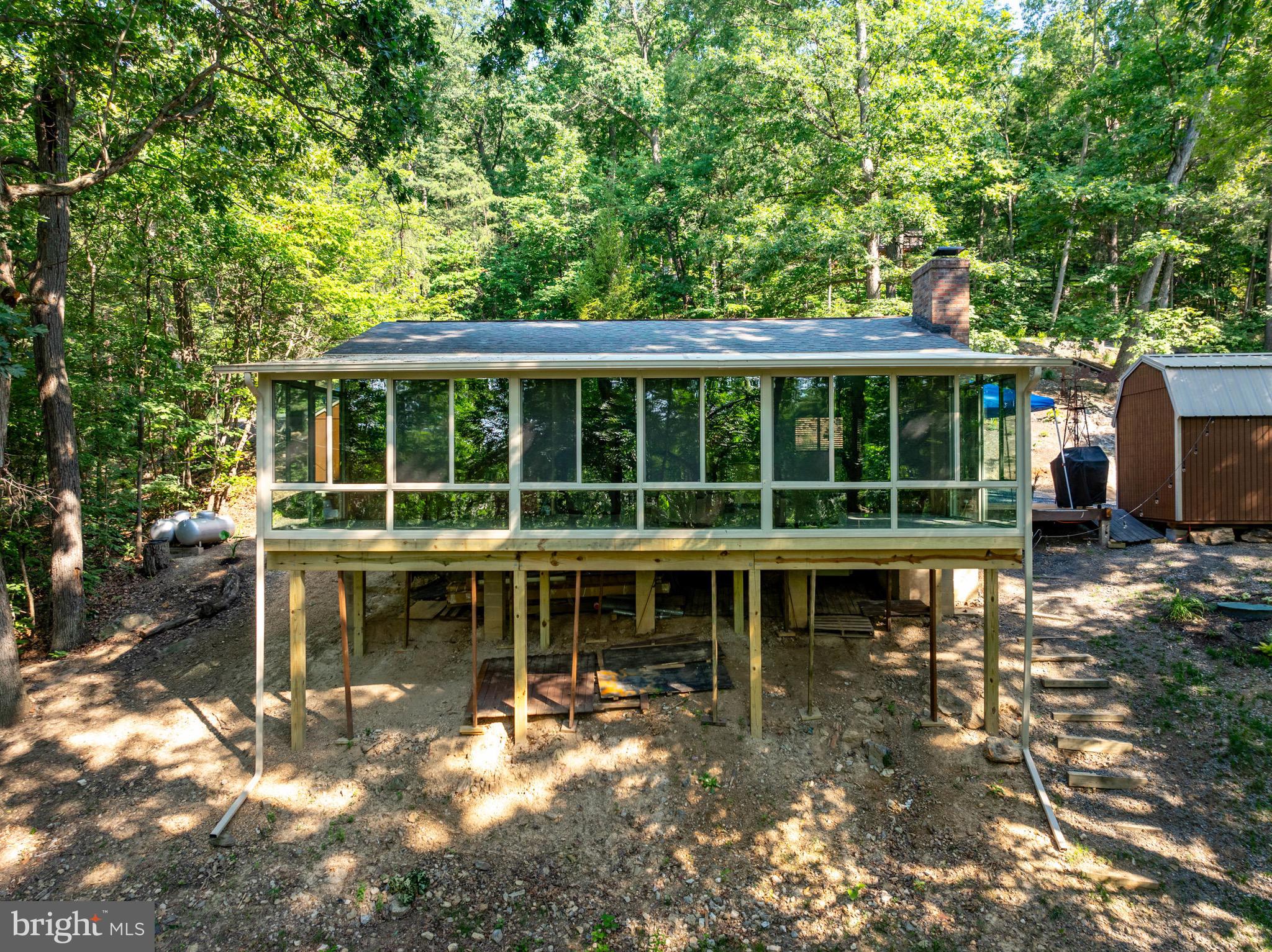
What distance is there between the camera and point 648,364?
20.4 ft

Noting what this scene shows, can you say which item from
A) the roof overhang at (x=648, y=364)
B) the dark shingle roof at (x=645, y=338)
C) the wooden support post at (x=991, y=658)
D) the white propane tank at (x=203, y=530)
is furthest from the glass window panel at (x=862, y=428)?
the white propane tank at (x=203, y=530)

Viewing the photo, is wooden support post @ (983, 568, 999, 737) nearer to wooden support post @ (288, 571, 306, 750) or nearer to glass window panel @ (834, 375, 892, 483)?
glass window panel @ (834, 375, 892, 483)

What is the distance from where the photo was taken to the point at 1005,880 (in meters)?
5.21

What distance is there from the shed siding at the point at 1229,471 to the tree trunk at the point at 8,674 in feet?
60.0

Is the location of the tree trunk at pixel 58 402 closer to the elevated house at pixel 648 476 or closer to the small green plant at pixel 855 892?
the elevated house at pixel 648 476

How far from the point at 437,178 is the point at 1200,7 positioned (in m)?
23.1

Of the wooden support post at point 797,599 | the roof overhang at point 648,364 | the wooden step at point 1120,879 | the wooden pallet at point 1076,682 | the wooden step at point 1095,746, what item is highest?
the roof overhang at point 648,364

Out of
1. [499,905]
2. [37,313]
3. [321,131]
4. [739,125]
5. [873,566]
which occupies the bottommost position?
[499,905]

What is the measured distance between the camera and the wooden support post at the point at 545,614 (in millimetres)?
8281

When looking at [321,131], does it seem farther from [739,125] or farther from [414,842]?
[739,125]

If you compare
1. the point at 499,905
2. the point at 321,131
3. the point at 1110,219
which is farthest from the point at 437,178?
the point at 499,905

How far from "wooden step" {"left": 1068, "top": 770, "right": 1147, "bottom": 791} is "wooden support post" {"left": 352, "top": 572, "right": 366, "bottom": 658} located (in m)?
8.60

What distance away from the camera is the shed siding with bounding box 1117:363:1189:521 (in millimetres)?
11359

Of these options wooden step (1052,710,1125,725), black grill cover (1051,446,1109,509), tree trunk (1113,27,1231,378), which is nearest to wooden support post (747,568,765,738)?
wooden step (1052,710,1125,725)
